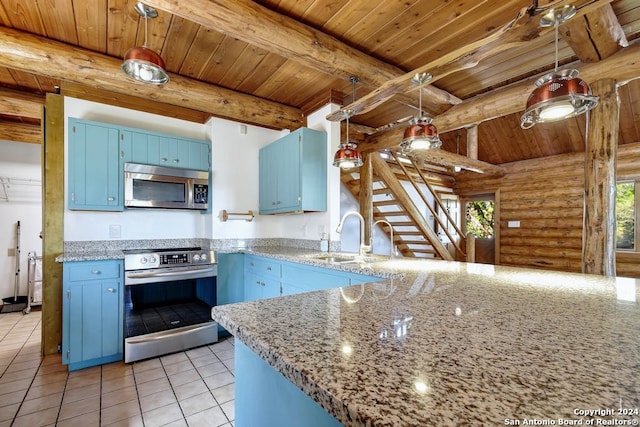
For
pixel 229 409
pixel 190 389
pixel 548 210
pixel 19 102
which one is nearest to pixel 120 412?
pixel 190 389

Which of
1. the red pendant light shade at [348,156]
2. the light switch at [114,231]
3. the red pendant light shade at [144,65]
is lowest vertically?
the light switch at [114,231]

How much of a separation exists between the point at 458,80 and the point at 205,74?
2692 millimetres

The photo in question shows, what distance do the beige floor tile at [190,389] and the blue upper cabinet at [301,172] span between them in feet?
5.92

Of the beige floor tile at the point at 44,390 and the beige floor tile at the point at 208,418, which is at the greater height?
the beige floor tile at the point at 44,390

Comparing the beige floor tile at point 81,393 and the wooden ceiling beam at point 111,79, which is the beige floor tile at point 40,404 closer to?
the beige floor tile at point 81,393

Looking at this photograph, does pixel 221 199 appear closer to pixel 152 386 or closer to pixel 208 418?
pixel 152 386

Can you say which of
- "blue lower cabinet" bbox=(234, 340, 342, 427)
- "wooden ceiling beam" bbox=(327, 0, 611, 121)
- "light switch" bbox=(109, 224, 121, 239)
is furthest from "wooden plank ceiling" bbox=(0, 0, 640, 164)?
"blue lower cabinet" bbox=(234, 340, 342, 427)

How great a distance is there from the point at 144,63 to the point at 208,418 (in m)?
2.37

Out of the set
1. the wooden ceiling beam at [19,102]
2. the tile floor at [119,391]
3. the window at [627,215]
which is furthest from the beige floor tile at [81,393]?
the window at [627,215]

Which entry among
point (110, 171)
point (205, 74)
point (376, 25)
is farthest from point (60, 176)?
point (376, 25)

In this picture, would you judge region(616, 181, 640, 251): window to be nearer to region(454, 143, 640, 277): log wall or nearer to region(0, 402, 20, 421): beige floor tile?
region(454, 143, 640, 277): log wall

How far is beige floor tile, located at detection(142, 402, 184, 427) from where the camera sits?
188 cm

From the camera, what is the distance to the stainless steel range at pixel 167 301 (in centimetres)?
273

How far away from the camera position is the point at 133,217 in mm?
3432
